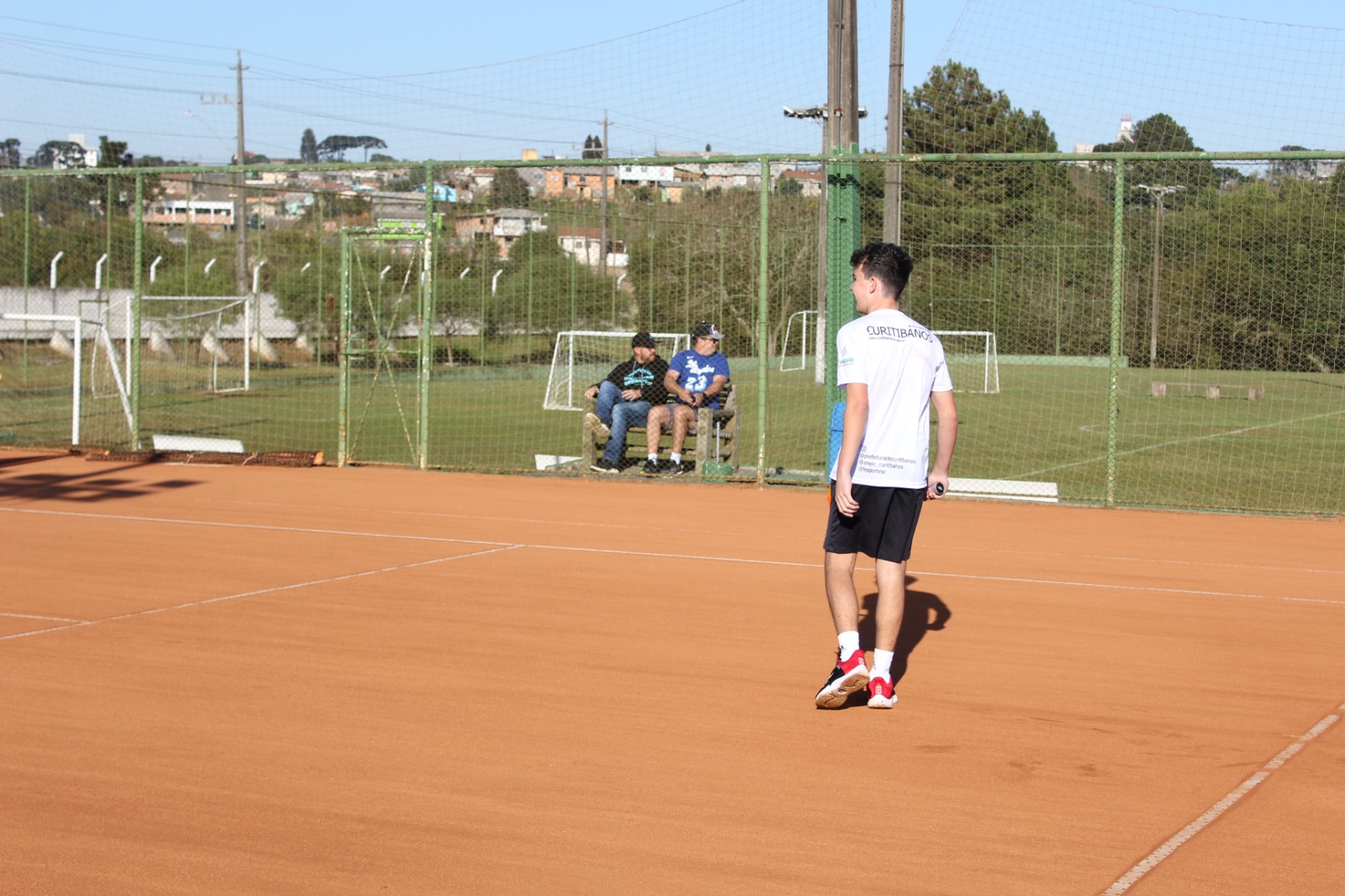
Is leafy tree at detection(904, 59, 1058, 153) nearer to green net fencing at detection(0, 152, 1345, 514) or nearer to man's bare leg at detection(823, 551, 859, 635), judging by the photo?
green net fencing at detection(0, 152, 1345, 514)

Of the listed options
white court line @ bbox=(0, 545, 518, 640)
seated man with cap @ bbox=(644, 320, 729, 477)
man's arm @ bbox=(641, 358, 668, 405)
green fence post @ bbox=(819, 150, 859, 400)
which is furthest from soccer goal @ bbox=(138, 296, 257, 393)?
white court line @ bbox=(0, 545, 518, 640)

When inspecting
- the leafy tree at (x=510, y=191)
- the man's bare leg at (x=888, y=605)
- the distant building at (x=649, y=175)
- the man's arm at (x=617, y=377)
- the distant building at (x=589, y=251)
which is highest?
the leafy tree at (x=510, y=191)

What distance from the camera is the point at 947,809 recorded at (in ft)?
14.6

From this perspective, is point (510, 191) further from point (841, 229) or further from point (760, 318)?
point (760, 318)

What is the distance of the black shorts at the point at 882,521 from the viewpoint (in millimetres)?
5578

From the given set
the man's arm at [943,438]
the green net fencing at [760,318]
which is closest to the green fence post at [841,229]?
the green net fencing at [760,318]

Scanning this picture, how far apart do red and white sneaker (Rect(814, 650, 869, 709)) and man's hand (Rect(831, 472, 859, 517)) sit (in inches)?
24.2

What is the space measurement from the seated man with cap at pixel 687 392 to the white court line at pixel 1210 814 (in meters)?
8.79

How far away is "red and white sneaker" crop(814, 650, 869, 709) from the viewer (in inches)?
218

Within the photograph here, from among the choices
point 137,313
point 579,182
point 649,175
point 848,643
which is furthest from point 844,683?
point 579,182

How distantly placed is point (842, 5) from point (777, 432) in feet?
20.1

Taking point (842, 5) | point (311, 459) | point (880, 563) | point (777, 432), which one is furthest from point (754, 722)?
point (777, 432)

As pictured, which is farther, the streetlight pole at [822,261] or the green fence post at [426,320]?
the streetlight pole at [822,261]

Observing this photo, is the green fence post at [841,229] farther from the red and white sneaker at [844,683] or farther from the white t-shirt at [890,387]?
the red and white sneaker at [844,683]
